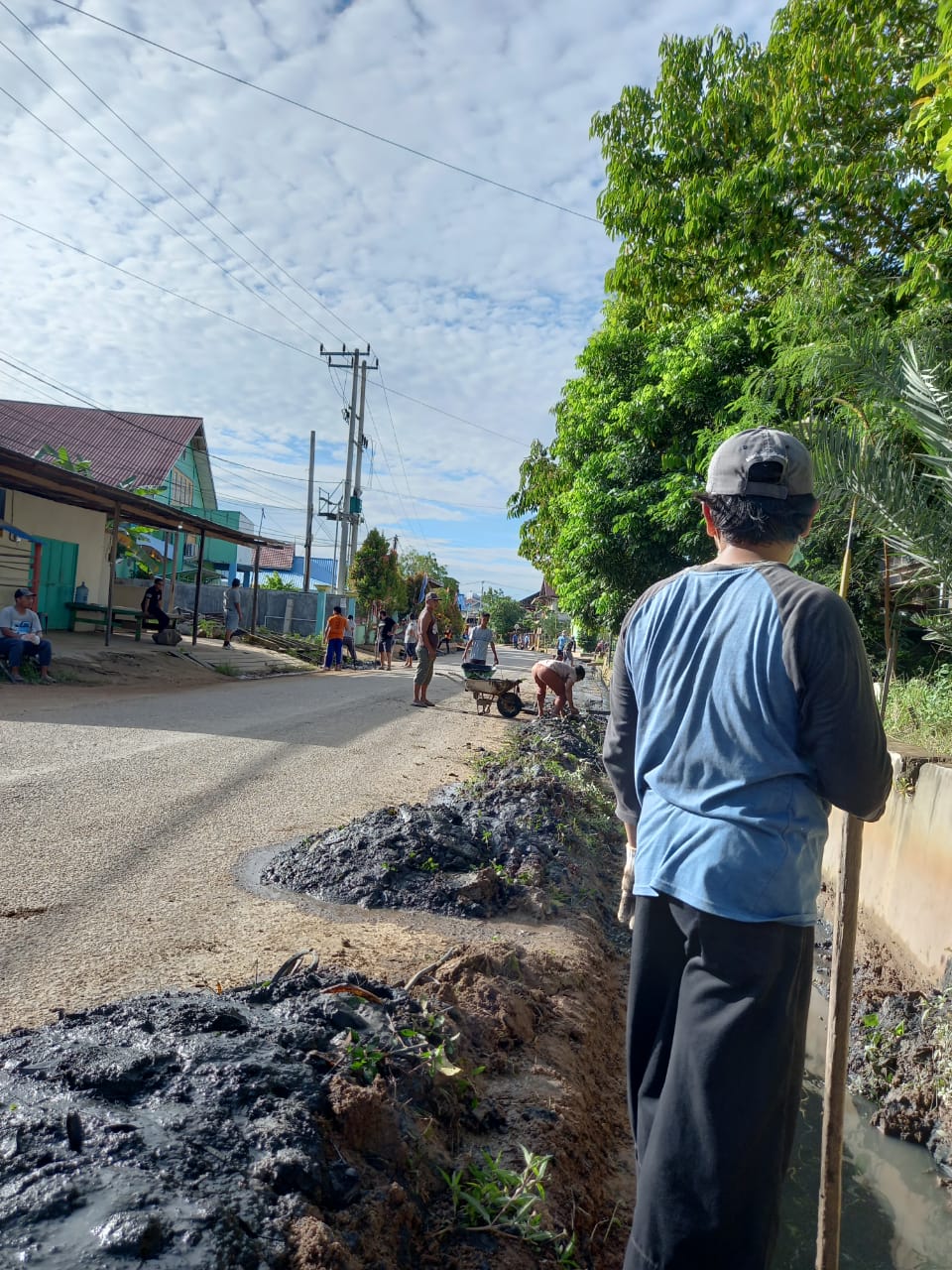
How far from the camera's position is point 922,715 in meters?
6.67

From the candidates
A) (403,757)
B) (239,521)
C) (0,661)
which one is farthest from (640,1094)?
(239,521)

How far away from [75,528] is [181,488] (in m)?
15.3

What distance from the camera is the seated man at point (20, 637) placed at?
1341cm

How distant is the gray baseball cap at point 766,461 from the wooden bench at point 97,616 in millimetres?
18747

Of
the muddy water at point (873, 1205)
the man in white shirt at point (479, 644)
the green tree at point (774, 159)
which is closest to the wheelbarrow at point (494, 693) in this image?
the man in white shirt at point (479, 644)

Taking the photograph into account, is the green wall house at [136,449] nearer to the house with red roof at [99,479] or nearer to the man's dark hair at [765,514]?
the house with red roof at [99,479]

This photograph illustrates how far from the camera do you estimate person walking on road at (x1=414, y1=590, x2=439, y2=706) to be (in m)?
14.0

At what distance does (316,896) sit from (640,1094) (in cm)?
333

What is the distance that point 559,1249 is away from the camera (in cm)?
253

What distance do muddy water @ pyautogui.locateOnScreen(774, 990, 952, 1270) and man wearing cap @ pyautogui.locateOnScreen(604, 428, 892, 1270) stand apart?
196 cm

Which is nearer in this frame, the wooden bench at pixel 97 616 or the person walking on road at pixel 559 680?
the person walking on road at pixel 559 680

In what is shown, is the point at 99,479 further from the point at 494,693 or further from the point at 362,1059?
the point at 362,1059

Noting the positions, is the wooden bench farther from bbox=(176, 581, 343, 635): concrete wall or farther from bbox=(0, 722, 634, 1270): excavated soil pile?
bbox=(0, 722, 634, 1270): excavated soil pile

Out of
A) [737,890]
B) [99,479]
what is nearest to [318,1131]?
[737,890]
